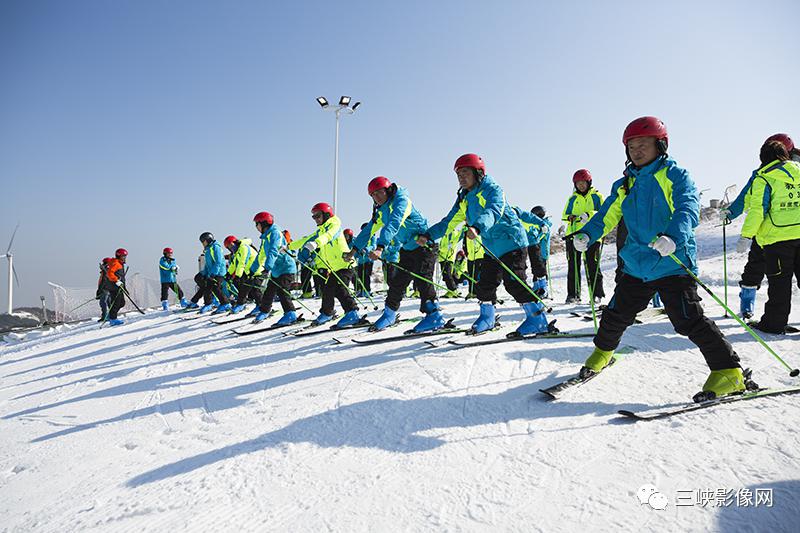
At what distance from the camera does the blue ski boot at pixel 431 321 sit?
575 centimetres

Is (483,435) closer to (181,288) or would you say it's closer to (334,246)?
(334,246)

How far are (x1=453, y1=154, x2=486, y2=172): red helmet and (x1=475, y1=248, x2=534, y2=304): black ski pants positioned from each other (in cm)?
115

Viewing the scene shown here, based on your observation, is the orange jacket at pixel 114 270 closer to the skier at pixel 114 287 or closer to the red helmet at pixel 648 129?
the skier at pixel 114 287

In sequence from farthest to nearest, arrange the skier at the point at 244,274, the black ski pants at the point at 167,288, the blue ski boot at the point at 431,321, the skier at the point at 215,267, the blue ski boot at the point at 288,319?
the black ski pants at the point at 167,288, the skier at the point at 215,267, the skier at the point at 244,274, the blue ski boot at the point at 288,319, the blue ski boot at the point at 431,321

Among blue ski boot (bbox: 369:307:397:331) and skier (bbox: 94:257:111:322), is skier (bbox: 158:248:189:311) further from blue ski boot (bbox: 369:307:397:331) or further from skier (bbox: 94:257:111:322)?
blue ski boot (bbox: 369:307:397:331)

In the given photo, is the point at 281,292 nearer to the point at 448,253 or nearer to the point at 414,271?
the point at 414,271

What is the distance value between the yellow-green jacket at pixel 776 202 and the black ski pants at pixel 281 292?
7.35m

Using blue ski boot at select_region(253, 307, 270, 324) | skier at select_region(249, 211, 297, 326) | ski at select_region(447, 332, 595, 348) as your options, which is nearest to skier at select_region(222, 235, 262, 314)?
blue ski boot at select_region(253, 307, 270, 324)

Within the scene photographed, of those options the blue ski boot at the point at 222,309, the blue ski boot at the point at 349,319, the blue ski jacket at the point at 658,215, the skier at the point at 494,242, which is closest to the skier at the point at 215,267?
the blue ski boot at the point at 222,309

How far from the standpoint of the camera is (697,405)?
2.71 meters

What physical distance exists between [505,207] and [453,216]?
0.74m

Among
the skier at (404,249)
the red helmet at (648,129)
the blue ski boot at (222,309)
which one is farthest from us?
the blue ski boot at (222,309)

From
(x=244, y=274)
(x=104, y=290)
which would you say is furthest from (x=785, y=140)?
(x=104, y=290)

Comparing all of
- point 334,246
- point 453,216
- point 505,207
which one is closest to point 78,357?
point 334,246
